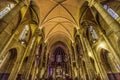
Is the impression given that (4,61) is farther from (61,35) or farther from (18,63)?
(61,35)

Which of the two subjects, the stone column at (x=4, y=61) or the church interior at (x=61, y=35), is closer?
the church interior at (x=61, y=35)

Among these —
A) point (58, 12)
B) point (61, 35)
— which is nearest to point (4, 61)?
point (58, 12)

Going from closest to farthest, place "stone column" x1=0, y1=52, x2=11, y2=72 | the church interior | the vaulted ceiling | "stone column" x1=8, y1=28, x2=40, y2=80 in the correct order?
"stone column" x1=8, y1=28, x2=40, y2=80, the church interior, "stone column" x1=0, y1=52, x2=11, y2=72, the vaulted ceiling

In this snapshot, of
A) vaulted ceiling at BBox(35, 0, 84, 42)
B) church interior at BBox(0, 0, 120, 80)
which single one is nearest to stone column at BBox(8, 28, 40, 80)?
church interior at BBox(0, 0, 120, 80)

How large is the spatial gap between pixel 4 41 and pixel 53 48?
14.3 meters

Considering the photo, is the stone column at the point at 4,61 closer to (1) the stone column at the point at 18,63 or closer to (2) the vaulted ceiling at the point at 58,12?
(1) the stone column at the point at 18,63

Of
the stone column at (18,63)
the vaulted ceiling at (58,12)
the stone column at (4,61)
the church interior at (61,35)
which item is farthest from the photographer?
the vaulted ceiling at (58,12)

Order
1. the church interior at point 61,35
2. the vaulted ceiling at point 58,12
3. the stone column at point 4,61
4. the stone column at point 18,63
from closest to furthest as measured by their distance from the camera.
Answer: the stone column at point 18,63
the church interior at point 61,35
the stone column at point 4,61
the vaulted ceiling at point 58,12

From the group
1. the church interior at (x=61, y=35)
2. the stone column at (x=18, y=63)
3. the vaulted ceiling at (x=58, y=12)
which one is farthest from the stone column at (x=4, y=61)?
the vaulted ceiling at (x=58, y=12)

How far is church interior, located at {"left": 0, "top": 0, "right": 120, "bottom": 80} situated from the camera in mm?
11266

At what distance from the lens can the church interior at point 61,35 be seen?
1127 cm

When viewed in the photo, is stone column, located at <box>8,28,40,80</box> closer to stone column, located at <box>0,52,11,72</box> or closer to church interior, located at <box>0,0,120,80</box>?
church interior, located at <box>0,0,120,80</box>

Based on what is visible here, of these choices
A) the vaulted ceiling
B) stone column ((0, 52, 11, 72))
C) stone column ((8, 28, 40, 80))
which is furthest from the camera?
the vaulted ceiling

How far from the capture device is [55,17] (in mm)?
17406
